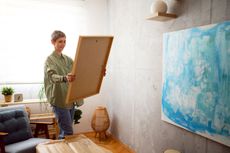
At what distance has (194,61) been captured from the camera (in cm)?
192

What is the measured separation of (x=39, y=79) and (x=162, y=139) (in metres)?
2.19

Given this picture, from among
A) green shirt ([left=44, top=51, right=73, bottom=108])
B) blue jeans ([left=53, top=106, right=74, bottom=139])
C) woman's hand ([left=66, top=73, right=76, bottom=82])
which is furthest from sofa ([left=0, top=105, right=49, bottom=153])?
woman's hand ([left=66, top=73, right=76, bottom=82])

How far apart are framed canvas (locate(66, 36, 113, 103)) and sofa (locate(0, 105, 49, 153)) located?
30.8 inches

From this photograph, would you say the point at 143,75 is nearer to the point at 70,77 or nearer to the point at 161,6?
the point at 161,6

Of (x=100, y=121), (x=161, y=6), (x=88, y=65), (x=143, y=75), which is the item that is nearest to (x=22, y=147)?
(x=88, y=65)

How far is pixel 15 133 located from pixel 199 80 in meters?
2.15

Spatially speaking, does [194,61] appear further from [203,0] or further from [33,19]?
[33,19]

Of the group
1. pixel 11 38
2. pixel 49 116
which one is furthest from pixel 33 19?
pixel 49 116

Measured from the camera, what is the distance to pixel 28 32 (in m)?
3.46

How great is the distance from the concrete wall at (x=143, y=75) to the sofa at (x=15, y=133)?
1.27m

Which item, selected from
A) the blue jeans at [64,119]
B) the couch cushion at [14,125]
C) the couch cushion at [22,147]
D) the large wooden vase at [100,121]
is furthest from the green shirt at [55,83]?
the large wooden vase at [100,121]

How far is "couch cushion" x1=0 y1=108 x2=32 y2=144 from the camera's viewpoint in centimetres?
257

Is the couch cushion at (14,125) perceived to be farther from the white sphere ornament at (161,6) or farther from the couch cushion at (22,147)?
the white sphere ornament at (161,6)

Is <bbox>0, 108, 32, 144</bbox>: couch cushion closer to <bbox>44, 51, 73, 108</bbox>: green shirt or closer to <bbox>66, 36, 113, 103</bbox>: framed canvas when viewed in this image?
<bbox>44, 51, 73, 108</bbox>: green shirt
